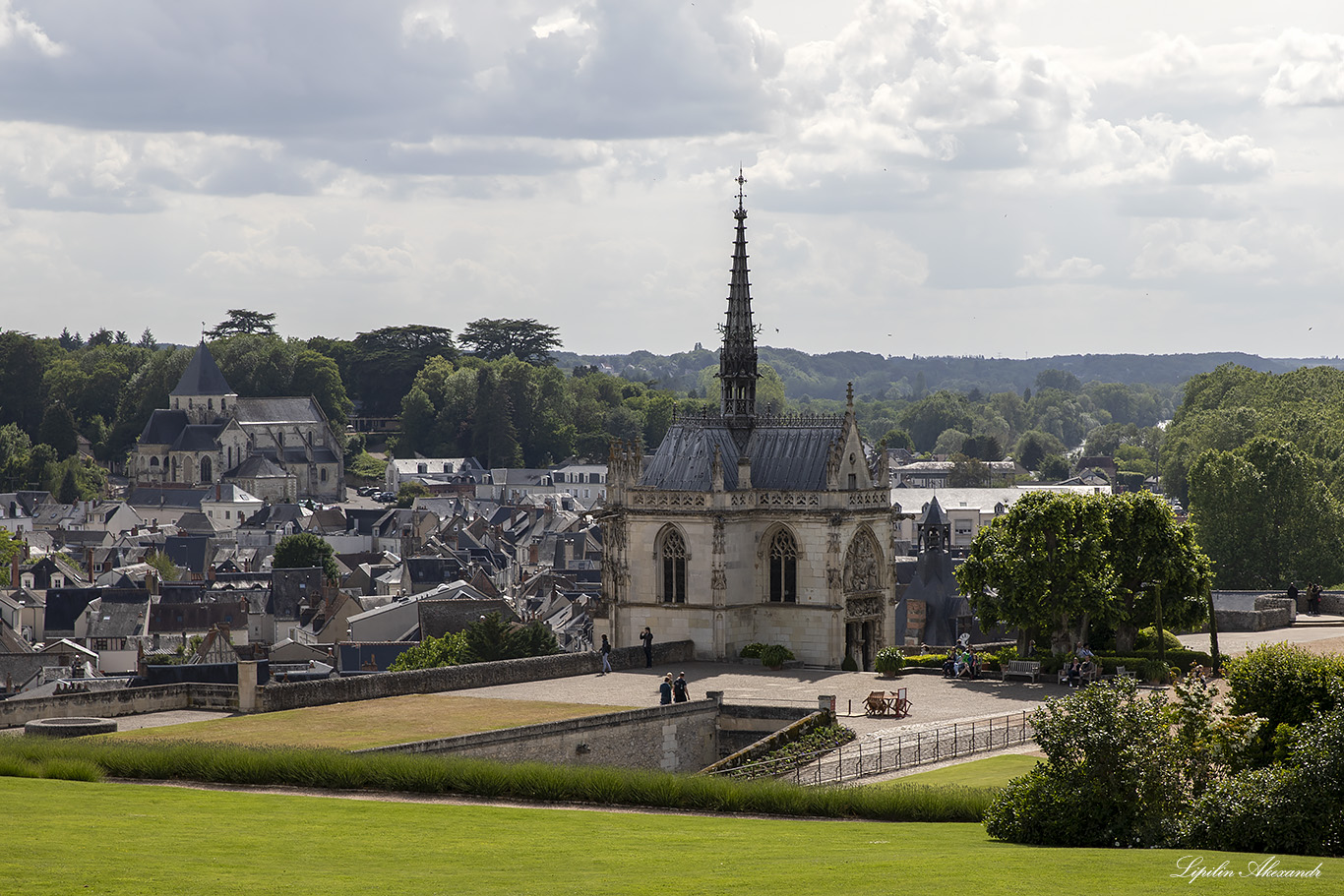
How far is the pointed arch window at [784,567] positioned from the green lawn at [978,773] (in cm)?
1551

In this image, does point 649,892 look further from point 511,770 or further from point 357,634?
point 357,634

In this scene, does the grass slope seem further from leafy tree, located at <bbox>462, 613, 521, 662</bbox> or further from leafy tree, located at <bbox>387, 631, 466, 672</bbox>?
leafy tree, located at <bbox>387, 631, 466, 672</bbox>

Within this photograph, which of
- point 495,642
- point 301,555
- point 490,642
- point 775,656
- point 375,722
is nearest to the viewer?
point 375,722

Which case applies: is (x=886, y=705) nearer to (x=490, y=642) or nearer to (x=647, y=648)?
(x=647, y=648)

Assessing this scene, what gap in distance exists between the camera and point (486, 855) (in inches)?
1026

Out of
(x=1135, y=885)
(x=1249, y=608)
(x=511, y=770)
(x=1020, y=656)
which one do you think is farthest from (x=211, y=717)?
(x=1249, y=608)

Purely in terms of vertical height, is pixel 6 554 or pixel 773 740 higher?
pixel 6 554

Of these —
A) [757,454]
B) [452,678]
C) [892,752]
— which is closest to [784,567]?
[757,454]

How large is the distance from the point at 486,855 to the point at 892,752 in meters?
17.4

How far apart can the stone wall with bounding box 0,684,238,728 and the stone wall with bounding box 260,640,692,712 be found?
4.78 ft

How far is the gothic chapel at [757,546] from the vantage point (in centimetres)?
5581

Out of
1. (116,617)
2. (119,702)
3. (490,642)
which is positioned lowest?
(116,617)

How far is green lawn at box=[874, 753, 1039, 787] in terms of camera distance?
3722 cm

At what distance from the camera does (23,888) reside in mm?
21078
